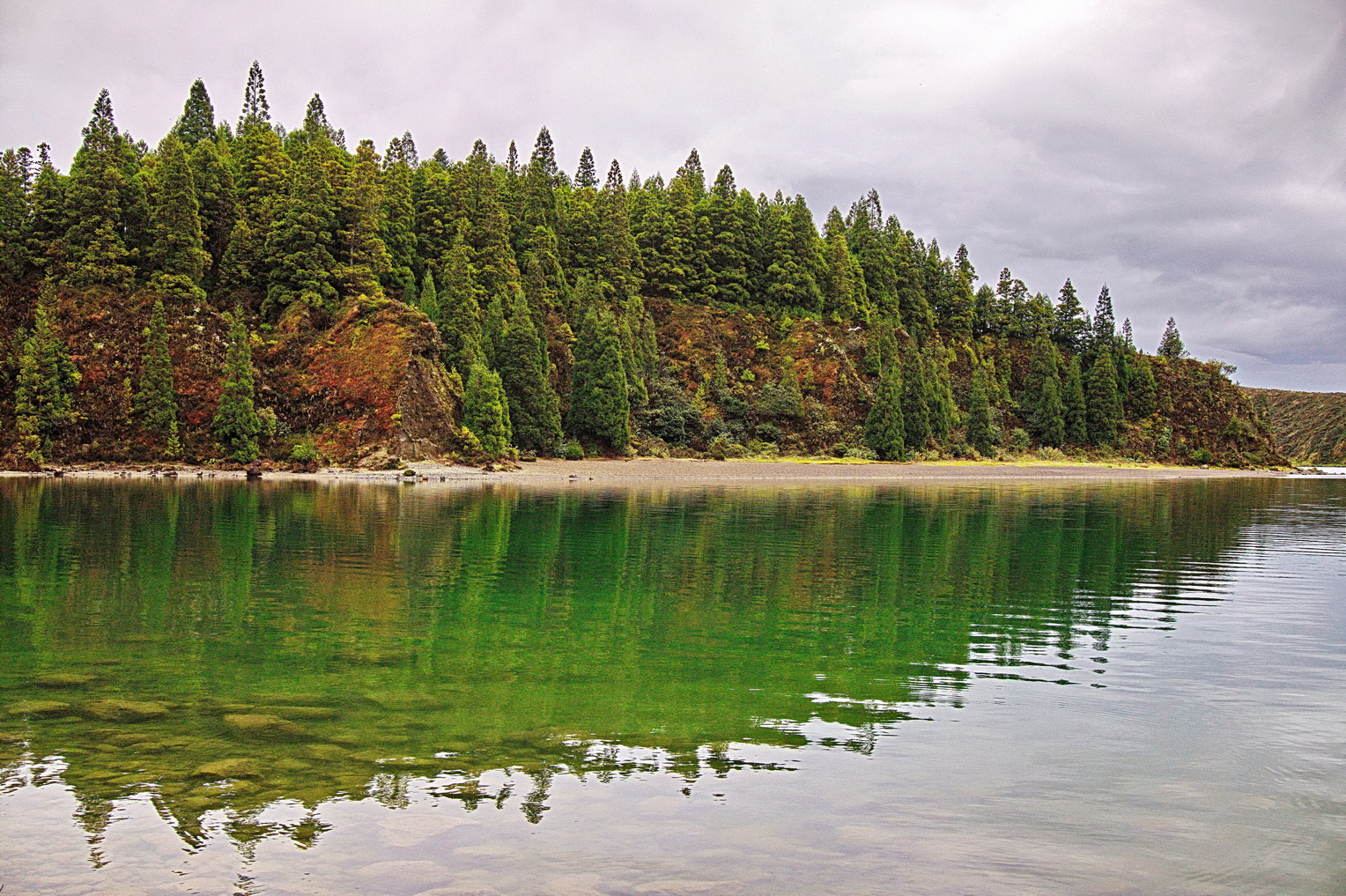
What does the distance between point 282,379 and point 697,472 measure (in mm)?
29778

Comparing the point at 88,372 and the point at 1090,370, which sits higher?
the point at 1090,370

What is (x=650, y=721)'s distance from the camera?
360 inches

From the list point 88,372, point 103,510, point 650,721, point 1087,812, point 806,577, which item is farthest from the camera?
point 88,372

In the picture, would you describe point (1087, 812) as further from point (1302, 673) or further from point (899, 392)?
point (899, 392)

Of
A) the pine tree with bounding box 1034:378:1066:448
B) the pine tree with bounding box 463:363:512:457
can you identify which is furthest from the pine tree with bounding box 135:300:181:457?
the pine tree with bounding box 1034:378:1066:448

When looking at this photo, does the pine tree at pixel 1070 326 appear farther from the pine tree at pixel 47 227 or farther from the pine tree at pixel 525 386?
the pine tree at pixel 47 227

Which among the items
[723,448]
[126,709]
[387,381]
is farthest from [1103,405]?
[126,709]

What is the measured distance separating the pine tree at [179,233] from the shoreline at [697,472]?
15858 mm

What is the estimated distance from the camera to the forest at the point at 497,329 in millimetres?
61219

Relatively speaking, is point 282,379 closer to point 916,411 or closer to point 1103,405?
point 916,411

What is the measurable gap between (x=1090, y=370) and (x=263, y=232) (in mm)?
92834

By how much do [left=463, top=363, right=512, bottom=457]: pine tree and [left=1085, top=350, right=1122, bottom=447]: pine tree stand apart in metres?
75.9

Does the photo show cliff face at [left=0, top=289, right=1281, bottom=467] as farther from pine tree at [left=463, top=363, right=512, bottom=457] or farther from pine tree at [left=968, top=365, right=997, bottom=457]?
pine tree at [left=968, top=365, right=997, bottom=457]

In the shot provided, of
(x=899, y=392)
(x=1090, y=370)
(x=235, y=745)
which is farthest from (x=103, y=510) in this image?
(x=1090, y=370)
